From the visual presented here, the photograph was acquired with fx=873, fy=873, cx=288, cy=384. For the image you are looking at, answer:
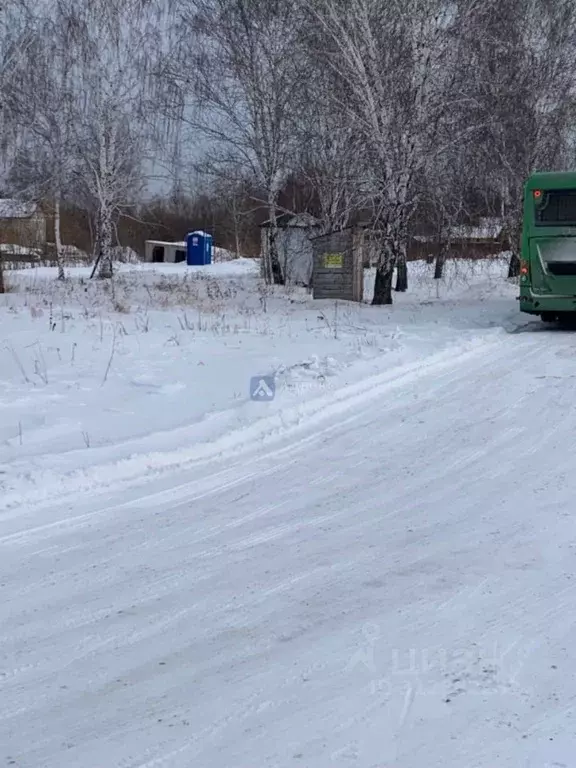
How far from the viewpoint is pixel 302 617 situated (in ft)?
13.0

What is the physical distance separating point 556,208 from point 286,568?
12730 millimetres

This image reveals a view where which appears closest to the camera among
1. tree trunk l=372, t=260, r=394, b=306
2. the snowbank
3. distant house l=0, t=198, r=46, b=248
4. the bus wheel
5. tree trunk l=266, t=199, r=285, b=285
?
the snowbank

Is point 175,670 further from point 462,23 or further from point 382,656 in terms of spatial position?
point 462,23

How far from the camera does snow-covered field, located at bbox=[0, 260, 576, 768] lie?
3.06 meters

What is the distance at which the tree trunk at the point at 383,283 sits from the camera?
20.0 meters

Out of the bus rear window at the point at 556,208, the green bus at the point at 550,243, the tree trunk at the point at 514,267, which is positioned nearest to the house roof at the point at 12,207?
the tree trunk at the point at 514,267

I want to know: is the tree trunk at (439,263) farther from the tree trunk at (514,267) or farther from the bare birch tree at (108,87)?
the bare birch tree at (108,87)

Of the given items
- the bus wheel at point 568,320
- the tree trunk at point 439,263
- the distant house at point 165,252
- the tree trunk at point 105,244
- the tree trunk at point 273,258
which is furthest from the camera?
the distant house at point 165,252

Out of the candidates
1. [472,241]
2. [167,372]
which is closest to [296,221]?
[472,241]

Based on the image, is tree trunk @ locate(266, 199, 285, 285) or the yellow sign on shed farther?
tree trunk @ locate(266, 199, 285, 285)

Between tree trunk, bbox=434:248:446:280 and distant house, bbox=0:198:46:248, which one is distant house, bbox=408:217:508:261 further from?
distant house, bbox=0:198:46:248

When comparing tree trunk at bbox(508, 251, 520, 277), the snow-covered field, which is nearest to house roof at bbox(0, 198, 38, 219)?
tree trunk at bbox(508, 251, 520, 277)

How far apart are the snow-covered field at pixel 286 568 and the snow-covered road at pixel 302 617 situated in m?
0.01

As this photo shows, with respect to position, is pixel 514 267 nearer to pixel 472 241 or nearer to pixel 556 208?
pixel 472 241
